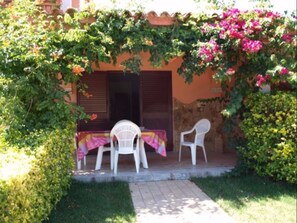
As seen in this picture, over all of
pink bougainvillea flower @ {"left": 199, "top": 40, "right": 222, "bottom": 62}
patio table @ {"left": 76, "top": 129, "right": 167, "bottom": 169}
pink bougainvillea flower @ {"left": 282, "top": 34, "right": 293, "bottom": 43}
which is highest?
pink bougainvillea flower @ {"left": 282, "top": 34, "right": 293, "bottom": 43}

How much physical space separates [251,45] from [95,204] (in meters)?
3.78

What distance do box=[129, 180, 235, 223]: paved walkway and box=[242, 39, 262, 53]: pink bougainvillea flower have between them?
8.74 ft

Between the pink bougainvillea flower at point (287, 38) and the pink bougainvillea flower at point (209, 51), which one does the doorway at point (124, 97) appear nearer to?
the pink bougainvillea flower at point (209, 51)

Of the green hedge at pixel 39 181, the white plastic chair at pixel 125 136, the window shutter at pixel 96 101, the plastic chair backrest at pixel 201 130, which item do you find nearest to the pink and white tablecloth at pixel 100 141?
the white plastic chair at pixel 125 136

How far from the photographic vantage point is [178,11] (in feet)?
19.8

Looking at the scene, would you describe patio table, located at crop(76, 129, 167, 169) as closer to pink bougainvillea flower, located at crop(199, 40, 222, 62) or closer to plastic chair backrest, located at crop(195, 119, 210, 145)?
plastic chair backrest, located at crop(195, 119, 210, 145)

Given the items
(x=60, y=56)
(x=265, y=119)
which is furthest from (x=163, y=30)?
(x=265, y=119)

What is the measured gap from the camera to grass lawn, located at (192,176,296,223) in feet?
14.8

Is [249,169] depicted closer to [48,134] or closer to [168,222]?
[168,222]

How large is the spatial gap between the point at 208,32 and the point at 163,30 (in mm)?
849

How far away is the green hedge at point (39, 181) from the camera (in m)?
2.73

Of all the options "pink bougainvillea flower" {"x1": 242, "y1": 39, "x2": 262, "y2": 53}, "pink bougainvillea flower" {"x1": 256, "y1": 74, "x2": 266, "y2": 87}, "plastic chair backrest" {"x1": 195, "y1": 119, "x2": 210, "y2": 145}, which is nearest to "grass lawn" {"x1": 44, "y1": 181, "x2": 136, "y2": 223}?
"plastic chair backrest" {"x1": 195, "y1": 119, "x2": 210, "y2": 145}

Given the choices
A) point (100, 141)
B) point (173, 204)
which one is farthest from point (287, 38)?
point (100, 141)

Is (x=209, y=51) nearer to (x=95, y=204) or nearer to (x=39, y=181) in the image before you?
(x=95, y=204)
